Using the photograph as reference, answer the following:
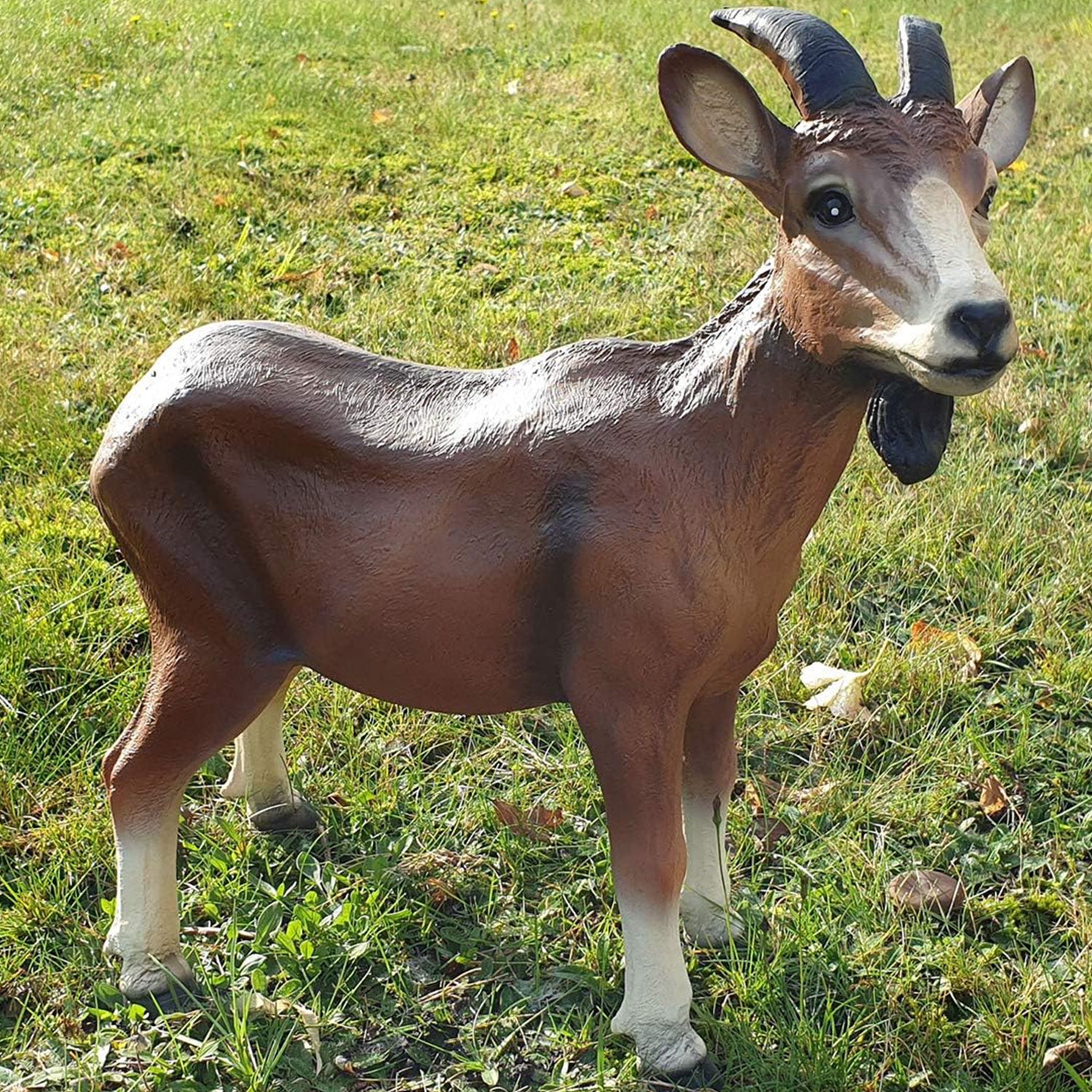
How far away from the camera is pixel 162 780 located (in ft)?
8.85

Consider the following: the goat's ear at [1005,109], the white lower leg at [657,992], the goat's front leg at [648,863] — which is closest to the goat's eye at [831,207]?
the goat's ear at [1005,109]

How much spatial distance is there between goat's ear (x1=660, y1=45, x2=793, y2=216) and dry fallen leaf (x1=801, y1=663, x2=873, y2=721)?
6.05 feet

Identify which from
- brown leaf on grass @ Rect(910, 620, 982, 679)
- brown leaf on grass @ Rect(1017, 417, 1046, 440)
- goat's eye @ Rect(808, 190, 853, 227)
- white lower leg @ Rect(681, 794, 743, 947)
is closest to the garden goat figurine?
goat's eye @ Rect(808, 190, 853, 227)

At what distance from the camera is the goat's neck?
2307 millimetres

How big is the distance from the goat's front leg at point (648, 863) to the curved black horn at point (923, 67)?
3.95 feet

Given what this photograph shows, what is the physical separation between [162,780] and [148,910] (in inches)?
12.2

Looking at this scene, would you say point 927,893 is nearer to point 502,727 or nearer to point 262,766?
point 502,727

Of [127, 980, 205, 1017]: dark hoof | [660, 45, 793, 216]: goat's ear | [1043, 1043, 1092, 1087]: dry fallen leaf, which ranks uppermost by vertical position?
[660, 45, 793, 216]: goat's ear

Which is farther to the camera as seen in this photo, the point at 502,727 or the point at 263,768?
the point at 502,727

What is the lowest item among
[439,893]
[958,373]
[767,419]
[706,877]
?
[439,893]

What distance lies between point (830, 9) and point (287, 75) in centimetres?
484

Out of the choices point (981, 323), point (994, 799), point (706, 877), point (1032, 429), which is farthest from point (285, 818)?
point (1032, 429)

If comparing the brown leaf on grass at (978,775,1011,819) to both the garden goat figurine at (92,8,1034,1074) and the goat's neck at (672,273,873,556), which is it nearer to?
the garden goat figurine at (92,8,1034,1074)

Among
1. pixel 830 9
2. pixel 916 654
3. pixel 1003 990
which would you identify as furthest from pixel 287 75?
pixel 1003 990
